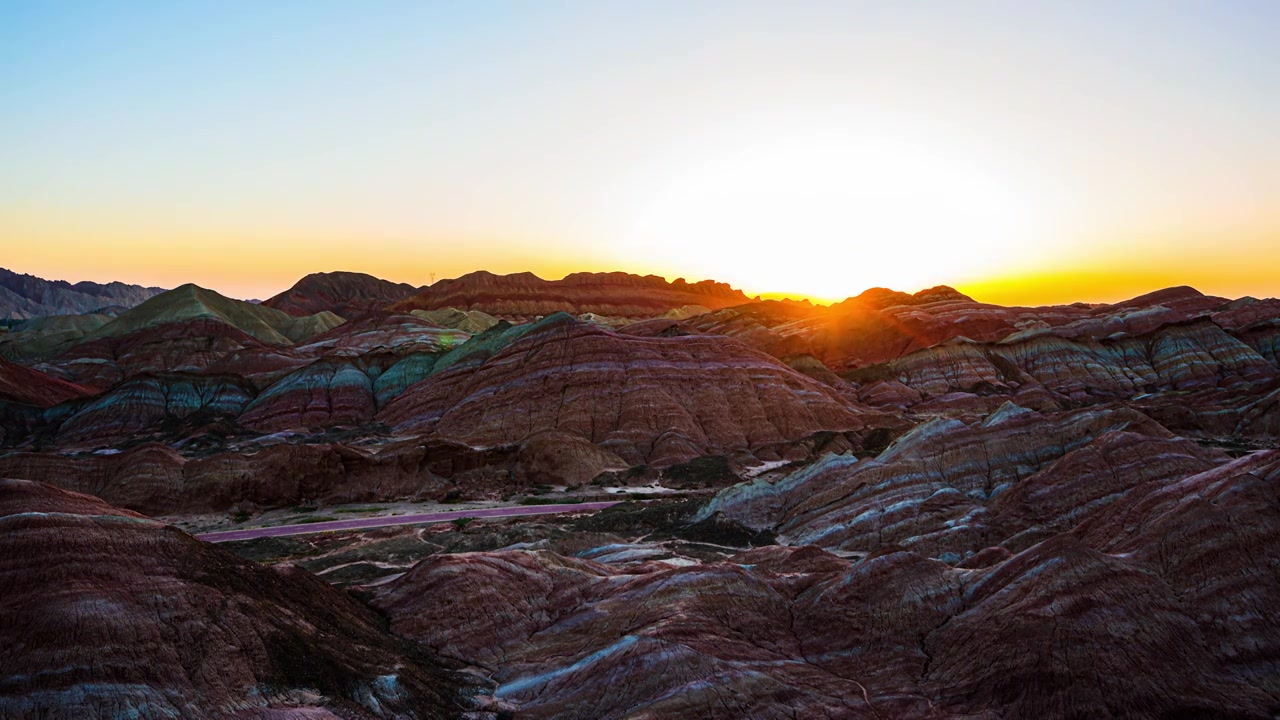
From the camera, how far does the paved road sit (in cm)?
4009

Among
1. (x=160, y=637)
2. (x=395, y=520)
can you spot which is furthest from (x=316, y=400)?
(x=160, y=637)

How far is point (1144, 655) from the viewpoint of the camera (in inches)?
595

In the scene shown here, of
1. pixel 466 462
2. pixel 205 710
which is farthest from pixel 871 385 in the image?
pixel 205 710

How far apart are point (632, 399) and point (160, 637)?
52791 millimetres

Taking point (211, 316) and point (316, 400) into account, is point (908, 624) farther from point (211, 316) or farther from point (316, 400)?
point (211, 316)

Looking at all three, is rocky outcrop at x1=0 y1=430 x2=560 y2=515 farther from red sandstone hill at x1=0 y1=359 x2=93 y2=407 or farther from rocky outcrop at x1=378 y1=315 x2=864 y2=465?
red sandstone hill at x1=0 y1=359 x2=93 y2=407

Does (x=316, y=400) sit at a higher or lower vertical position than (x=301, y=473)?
higher

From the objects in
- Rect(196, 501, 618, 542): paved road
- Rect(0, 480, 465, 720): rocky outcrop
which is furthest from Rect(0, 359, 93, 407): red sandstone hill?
Rect(0, 480, 465, 720): rocky outcrop

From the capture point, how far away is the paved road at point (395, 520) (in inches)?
1578

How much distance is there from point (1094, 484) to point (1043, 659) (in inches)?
674

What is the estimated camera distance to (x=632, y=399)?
218 feet

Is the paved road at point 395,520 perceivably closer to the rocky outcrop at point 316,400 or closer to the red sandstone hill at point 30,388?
the rocky outcrop at point 316,400

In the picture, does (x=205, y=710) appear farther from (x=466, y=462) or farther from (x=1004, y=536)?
(x=466, y=462)

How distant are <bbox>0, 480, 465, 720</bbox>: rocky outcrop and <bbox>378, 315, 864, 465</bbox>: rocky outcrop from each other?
140 ft
